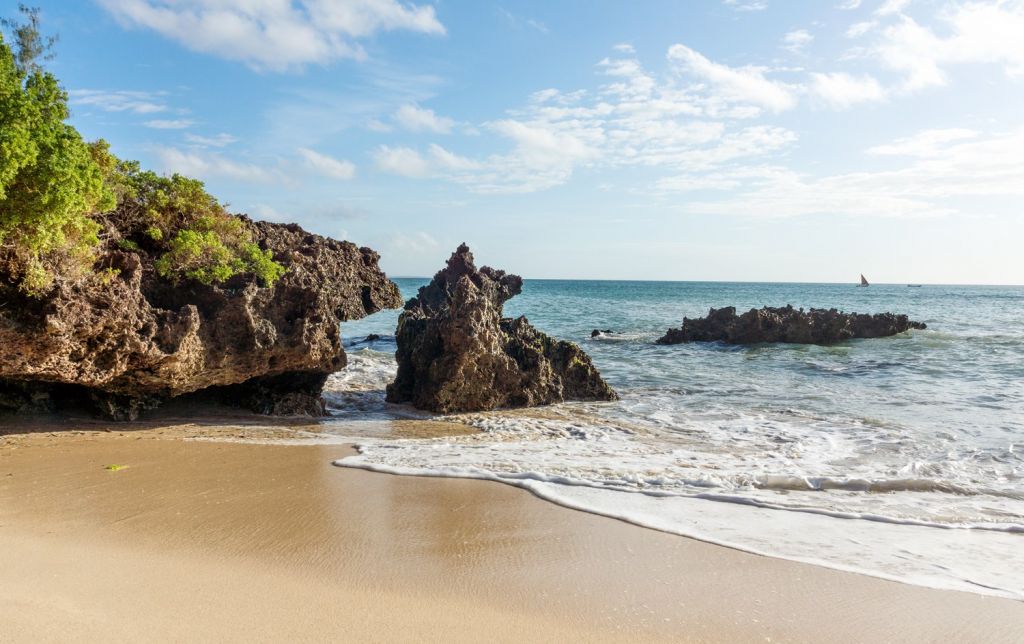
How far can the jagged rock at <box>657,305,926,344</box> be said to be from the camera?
2241 centimetres

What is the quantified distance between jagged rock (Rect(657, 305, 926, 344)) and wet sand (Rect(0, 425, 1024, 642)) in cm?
1878

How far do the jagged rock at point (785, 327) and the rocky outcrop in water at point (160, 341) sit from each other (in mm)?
16617

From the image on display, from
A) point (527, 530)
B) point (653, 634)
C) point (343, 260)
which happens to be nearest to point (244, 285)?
point (527, 530)

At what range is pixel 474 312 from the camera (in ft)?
34.9

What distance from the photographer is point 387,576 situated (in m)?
4.09

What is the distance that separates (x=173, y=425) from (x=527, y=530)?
5.89 m

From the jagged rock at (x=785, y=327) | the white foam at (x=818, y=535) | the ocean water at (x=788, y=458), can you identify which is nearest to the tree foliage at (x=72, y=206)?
the ocean water at (x=788, y=458)

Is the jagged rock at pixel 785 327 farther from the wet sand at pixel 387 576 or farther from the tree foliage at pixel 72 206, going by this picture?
the wet sand at pixel 387 576

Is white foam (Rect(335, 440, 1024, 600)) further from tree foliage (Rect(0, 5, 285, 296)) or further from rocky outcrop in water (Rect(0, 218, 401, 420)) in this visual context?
tree foliage (Rect(0, 5, 285, 296))

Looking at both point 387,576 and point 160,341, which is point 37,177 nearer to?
point 160,341

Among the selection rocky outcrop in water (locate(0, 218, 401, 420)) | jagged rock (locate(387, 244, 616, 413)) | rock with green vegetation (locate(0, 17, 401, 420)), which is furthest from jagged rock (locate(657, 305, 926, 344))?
rock with green vegetation (locate(0, 17, 401, 420))

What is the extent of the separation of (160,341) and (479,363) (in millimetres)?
4909

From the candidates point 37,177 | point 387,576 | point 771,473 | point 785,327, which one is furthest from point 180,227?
point 785,327

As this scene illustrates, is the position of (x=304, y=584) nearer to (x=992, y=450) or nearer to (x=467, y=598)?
(x=467, y=598)
